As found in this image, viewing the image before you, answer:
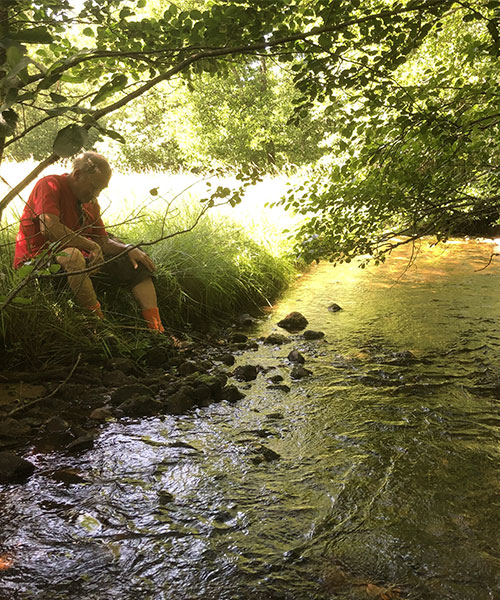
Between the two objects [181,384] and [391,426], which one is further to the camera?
[181,384]

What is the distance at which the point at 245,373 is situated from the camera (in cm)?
412

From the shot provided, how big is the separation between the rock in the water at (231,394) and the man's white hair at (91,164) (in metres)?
2.00

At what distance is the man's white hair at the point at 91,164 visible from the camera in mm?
4027

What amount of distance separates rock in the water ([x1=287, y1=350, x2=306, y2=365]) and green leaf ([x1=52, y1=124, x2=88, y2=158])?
3.56 meters

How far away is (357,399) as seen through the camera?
12.2ft

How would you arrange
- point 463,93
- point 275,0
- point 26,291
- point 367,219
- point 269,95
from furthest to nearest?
point 269,95
point 367,219
point 26,291
point 463,93
point 275,0

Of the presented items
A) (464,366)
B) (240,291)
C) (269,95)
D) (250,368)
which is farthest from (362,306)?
(269,95)

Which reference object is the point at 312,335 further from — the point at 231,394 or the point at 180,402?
the point at 180,402

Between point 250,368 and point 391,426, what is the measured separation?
4.23ft

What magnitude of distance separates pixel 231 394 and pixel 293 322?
203 centimetres

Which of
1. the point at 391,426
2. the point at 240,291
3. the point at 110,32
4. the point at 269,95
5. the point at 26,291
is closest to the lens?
the point at 110,32

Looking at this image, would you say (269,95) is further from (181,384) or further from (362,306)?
(181,384)

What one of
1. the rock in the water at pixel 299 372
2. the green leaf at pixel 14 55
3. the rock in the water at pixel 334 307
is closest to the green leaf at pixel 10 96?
the green leaf at pixel 14 55

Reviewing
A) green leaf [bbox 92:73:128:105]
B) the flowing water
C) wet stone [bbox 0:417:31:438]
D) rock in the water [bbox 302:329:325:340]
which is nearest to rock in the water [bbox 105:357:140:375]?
the flowing water
